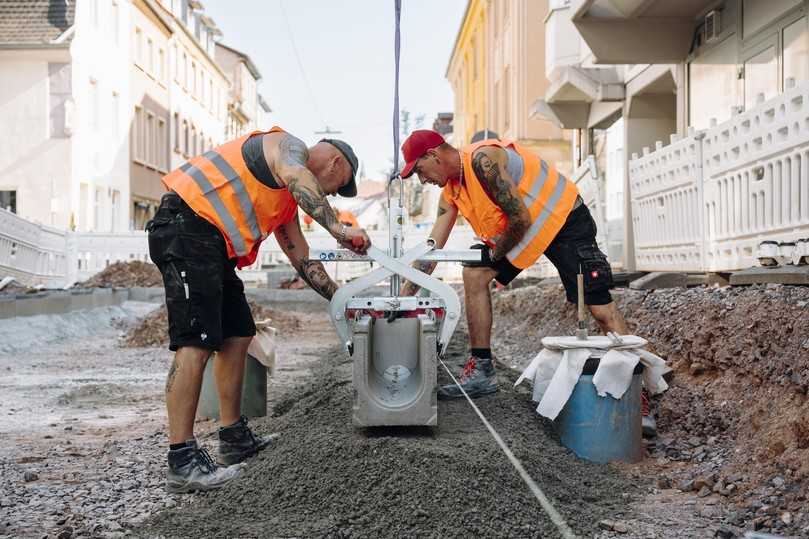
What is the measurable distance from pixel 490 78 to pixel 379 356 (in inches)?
1157

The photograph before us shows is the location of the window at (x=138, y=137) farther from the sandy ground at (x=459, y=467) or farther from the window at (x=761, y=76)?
the sandy ground at (x=459, y=467)

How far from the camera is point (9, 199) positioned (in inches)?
917

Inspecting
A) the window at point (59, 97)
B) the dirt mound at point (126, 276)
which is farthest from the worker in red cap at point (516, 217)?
the window at point (59, 97)

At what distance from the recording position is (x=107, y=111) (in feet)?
86.0

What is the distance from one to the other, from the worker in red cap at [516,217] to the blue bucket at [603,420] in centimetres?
79

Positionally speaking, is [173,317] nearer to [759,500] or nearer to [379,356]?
[379,356]

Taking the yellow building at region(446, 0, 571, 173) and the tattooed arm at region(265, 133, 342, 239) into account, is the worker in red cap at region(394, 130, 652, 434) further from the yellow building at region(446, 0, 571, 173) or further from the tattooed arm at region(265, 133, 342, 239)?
the yellow building at region(446, 0, 571, 173)

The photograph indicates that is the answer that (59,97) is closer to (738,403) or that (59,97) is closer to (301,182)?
(301,182)

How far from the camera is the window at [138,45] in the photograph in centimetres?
2998

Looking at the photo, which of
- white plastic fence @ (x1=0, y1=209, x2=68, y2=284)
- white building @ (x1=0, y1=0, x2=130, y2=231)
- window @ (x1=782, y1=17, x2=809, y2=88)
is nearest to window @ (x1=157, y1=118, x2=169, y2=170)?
white building @ (x1=0, y1=0, x2=130, y2=231)

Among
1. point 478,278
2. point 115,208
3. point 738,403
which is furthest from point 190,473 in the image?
point 115,208

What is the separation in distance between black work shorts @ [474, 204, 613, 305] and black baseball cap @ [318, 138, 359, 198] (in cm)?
127

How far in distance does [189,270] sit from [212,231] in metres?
0.21

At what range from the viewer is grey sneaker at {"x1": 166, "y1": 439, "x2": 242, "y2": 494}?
3.88m
